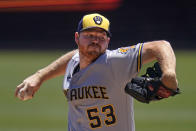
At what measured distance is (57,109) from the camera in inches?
343

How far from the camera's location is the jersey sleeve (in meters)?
3.46

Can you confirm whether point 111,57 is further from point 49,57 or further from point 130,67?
point 49,57

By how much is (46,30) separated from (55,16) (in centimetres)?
51

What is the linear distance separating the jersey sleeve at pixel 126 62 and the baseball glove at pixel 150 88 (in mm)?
282

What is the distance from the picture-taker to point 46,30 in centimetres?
1466

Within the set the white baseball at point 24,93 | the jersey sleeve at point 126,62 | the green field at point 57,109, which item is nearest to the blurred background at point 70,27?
the green field at point 57,109

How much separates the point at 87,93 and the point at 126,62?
Answer: 1.44ft

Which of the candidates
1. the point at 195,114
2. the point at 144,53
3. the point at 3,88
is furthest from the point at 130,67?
the point at 3,88

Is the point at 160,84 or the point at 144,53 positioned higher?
the point at 144,53

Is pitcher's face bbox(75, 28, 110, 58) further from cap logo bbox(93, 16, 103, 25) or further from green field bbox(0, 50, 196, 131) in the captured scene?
green field bbox(0, 50, 196, 131)

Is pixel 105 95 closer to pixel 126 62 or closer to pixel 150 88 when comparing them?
pixel 126 62

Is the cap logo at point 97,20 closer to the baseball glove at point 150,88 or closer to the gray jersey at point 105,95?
the gray jersey at point 105,95

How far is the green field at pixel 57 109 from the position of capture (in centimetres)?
775

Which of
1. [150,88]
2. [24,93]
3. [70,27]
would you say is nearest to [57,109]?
[24,93]
